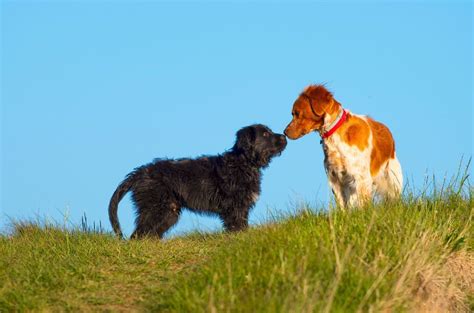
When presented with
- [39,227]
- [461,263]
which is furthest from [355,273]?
[39,227]

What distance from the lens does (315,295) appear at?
545 centimetres

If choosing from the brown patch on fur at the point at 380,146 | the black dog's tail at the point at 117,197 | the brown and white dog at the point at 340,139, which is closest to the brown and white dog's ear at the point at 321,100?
the brown and white dog at the point at 340,139

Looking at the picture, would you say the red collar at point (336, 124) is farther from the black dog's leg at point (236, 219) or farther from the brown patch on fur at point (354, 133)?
the black dog's leg at point (236, 219)

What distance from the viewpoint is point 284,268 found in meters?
5.86

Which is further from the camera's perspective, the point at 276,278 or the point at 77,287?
the point at 77,287

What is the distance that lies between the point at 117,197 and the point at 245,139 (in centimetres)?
224

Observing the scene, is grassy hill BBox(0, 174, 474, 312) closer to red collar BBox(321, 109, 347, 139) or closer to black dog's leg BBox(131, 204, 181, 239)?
red collar BBox(321, 109, 347, 139)

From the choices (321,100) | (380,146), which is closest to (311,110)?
(321,100)

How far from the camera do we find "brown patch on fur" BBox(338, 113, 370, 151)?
9859mm

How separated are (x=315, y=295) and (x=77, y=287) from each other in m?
2.74

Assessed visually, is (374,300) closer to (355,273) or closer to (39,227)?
(355,273)

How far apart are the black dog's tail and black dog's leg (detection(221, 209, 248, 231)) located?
1594 mm

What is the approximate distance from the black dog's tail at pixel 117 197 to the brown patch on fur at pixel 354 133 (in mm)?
3436

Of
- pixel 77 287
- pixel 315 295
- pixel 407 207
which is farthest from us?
pixel 407 207
